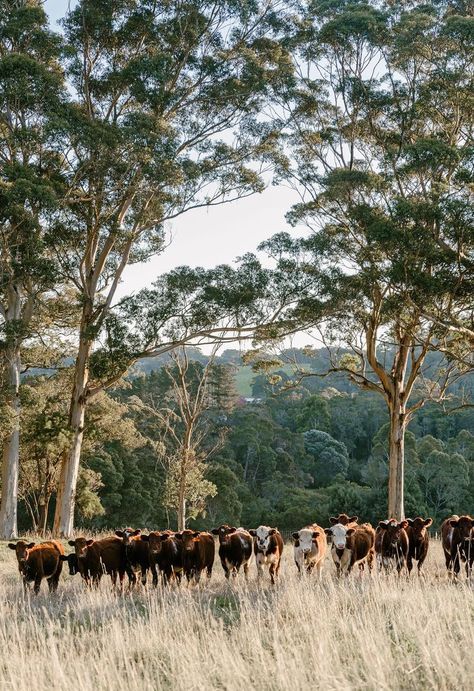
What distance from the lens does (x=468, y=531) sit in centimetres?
1156

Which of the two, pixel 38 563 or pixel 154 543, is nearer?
pixel 38 563

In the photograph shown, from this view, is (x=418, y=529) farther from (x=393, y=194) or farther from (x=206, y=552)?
(x=393, y=194)

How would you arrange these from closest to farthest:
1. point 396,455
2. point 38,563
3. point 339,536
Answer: point 38,563
point 339,536
point 396,455

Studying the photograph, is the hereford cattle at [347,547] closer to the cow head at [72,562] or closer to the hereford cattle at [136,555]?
the hereford cattle at [136,555]

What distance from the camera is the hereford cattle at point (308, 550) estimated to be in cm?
1105

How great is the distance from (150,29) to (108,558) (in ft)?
54.6

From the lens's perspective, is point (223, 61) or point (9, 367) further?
point (223, 61)

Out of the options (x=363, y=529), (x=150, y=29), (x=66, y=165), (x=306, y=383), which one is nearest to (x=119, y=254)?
(x=66, y=165)

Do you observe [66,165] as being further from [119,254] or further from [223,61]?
[223,61]

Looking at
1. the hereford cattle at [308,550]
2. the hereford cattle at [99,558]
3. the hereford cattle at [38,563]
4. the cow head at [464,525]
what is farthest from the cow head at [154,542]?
the cow head at [464,525]

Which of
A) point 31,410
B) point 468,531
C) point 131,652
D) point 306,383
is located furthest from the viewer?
point 306,383

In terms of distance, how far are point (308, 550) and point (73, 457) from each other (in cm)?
1103

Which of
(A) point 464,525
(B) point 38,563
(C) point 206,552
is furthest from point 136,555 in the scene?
(A) point 464,525

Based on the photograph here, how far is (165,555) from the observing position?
429 inches
